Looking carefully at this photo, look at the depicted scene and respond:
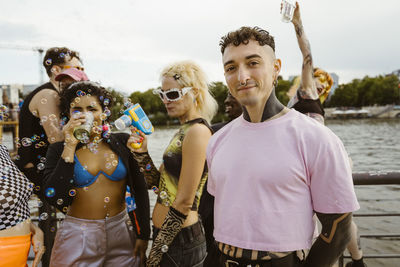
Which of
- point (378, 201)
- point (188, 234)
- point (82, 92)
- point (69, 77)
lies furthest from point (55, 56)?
point (378, 201)

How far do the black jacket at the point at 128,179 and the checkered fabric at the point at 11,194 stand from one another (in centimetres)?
19

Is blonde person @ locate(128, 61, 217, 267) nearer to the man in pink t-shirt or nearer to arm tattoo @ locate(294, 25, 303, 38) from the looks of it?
the man in pink t-shirt

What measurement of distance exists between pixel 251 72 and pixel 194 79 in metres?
1.03

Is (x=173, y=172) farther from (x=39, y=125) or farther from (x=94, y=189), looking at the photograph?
(x=39, y=125)

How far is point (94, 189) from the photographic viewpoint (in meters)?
2.46

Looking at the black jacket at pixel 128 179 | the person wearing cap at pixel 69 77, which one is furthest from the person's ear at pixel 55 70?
the black jacket at pixel 128 179

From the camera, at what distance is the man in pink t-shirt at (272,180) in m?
1.42

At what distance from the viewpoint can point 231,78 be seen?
1.68 meters

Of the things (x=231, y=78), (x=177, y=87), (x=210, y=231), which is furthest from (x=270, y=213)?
(x=210, y=231)

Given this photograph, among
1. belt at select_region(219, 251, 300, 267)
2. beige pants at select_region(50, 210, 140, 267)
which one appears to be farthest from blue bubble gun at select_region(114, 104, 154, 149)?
belt at select_region(219, 251, 300, 267)

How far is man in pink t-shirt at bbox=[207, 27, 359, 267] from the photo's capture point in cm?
142

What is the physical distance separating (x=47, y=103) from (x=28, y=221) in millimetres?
1086

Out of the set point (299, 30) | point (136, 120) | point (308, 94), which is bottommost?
point (136, 120)

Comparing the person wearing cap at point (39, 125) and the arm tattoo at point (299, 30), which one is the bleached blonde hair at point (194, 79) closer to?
the person wearing cap at point (39, 125)
